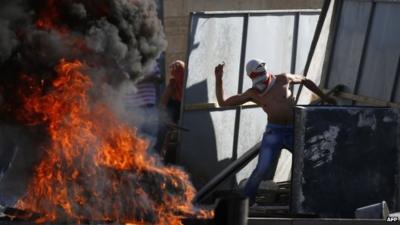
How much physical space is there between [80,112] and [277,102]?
2707 millimetres

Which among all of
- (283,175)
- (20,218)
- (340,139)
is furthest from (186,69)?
(20,218)

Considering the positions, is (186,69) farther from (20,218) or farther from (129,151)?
(20,218)

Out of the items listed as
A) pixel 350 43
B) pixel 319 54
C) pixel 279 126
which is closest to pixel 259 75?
pixel 279 126

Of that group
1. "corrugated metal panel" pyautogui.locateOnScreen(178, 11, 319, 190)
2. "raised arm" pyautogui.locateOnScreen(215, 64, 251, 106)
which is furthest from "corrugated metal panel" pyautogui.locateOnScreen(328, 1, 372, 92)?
"raised arm" pyautogui.locateOnScreen(215, 64, 251, 106)

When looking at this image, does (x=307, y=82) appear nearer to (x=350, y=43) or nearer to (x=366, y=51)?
(x=366, y=51)

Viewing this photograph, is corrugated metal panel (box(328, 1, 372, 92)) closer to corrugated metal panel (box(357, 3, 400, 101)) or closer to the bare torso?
corrugated metal panel (box(357, 3, 400, 101))

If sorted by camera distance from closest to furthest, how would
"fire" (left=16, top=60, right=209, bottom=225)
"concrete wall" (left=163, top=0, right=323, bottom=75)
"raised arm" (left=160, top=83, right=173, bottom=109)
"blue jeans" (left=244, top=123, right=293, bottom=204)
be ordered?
"fire" (left=16, top=60, right=209, bottom=225)
"blue jeans" (left=244, top=123, right=293, bottom=204)
"raised arm" (left=160, top=83, right=173, bottom=109)
"concrete wall" (left=163, top=0, right=323, bottom=75)

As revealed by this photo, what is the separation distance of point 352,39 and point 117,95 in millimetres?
Answer: 3519

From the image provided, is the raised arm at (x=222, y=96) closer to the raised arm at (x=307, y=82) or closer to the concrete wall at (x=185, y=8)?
the raised arm at (x=307, y=82)

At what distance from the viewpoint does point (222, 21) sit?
12867 mm

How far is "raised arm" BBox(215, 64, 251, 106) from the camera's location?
11.8m

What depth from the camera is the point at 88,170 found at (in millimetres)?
9344

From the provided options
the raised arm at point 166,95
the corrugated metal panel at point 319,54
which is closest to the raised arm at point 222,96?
the corrugated metal panel at point 319,54

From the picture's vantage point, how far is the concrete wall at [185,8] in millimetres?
16844
